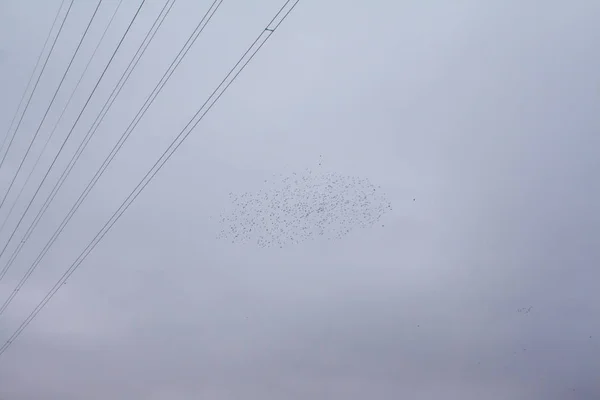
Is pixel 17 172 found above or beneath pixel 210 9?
above

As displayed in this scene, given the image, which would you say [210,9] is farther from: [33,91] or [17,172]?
[17,172]

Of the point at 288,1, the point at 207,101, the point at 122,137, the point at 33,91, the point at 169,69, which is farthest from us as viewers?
the point at 33,91

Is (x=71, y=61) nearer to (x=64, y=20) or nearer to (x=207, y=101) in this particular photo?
(x=64, y=20)

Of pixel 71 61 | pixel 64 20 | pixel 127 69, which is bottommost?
pixel 127 69

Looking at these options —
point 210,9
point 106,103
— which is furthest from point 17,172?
point 210,9

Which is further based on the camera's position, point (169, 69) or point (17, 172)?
point (17, 172)

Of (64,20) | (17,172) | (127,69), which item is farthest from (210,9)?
(17,172)

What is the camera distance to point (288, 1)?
11742mm

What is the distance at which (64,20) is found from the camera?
19.9 metres

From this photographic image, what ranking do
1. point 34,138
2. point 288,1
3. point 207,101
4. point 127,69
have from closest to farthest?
1. point 288,1
2. point 207,101
3. point 127,69
4. point 34,138

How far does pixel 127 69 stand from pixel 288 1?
24.4 ft

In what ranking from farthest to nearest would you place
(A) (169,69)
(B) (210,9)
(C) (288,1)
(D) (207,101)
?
(A) (169,69)
(D) (207,101)
(B) (210,9)
(C) (288,1)

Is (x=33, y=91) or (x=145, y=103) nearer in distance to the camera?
(x=145, y=103)

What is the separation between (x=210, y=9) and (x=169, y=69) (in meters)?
3.23
